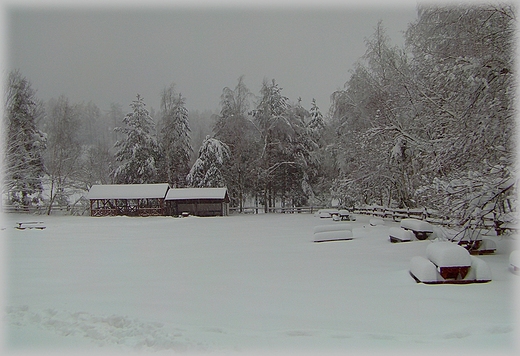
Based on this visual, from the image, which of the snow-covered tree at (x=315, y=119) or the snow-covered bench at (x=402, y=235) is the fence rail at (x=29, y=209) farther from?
the snow-covered bench at (x=402, y=235)

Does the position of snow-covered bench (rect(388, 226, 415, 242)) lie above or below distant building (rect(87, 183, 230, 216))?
below

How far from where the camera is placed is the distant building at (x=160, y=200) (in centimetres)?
3816

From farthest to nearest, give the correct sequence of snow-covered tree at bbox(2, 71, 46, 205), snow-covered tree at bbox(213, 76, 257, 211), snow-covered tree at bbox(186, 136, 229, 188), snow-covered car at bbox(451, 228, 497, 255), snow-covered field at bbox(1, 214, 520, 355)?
snow-covered tree at bbox(213, 76, 257, 211) < snow-covered tree at bbox(186, 136, 229, 188) < snow-covered tree at bbox(2, 71, 46, 205) < snow-covered car at bbox(451, 228, 497, 255) < snow-covered field at bbox(1, 214, 520, 355)

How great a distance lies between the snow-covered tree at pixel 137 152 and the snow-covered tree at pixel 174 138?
1.38 m

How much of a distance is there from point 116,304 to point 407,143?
18545 mm

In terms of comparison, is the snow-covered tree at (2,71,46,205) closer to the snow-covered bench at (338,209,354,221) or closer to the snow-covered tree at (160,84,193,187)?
the snow-covered tree at (160,84,193,187)

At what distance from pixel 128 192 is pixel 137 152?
7.19 meters

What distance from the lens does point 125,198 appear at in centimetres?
3812

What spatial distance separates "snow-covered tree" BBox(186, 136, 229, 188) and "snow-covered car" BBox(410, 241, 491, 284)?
34191 millimetres

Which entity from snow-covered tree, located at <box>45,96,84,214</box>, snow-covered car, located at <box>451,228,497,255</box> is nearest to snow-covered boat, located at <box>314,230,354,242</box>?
snow-covered car, located at <box>451,228,497,255</box>

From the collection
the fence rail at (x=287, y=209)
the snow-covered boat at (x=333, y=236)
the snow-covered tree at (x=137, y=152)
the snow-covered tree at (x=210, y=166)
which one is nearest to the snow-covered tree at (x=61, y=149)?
the snow-covered tree at (x=137, y=152)

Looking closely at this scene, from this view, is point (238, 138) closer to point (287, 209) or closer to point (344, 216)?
point (287, 209)

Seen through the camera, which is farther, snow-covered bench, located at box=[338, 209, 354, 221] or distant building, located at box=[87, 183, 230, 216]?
distant building, located at box=[87, 183, 230, 216]

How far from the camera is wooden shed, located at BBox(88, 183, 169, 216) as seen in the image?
38.4m
